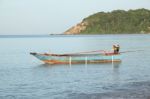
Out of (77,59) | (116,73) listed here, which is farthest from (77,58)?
(116,73)

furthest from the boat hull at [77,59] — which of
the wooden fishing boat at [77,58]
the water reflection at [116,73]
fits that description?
the water reflection at [116,73]

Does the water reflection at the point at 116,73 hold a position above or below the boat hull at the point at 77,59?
below

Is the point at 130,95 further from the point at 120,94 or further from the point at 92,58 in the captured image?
the point at 92,58

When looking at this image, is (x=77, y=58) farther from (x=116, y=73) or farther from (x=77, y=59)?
(x=116, y=73)

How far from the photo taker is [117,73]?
3622cm

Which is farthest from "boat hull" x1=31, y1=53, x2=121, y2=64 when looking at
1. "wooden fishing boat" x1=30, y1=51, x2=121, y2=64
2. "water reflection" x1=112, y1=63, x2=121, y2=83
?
"water reflection" x1=112, y1=63, x2=121, y2=83

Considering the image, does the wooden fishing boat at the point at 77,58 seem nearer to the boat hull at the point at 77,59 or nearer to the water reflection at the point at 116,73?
the boat hull at the point at 77,59

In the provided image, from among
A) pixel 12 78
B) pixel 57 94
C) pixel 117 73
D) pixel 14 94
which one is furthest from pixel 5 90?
pixel 117 73

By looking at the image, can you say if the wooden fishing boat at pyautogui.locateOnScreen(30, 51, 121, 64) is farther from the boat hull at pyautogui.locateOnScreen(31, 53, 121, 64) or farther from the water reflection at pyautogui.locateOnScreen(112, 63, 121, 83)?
the water reflection at pyautogui.locateOnScreen(112, 63, 121, 83)

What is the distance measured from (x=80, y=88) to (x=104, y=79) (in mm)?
5237

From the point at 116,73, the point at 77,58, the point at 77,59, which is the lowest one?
the point at 116,73

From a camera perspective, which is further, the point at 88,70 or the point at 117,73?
the point at 88,70

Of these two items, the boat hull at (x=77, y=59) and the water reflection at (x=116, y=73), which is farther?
the boat hull at (x=77, y=59)

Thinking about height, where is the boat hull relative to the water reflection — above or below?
above
